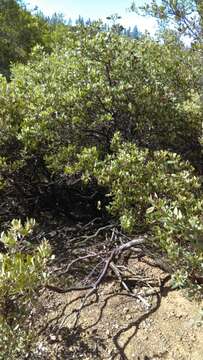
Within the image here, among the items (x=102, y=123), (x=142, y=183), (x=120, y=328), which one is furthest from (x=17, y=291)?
(x=102, y=123)

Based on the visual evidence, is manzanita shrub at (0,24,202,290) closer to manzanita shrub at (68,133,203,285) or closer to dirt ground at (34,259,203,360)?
manzanita shrub at (68,133,203,285)

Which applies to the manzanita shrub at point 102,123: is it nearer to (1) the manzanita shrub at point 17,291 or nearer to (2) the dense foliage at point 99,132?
(2) the dense foliage at point 99,132

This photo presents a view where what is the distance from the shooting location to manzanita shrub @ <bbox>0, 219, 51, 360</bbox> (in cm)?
263

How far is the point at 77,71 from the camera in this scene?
16.6ft

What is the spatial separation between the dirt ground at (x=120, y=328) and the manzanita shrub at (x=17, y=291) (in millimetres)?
507

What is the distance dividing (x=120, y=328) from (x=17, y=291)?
1.28 meters

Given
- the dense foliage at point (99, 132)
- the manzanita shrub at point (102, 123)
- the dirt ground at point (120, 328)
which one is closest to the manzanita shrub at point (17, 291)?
the dirt ground at point (120, 328)

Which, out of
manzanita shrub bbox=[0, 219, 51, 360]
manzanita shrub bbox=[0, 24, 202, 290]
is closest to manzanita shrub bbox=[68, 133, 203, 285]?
manzanita shrub bbox=[0, 24, 202, 290]

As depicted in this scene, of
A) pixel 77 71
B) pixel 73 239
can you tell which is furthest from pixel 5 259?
pixel 77 71

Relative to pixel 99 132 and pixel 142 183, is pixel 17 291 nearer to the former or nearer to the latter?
pixel 142 183

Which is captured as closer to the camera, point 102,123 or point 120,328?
point 120,328

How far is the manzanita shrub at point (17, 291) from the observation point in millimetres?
2631

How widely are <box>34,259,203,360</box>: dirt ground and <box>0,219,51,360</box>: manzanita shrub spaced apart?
1.66 feet

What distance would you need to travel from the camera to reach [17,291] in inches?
105
